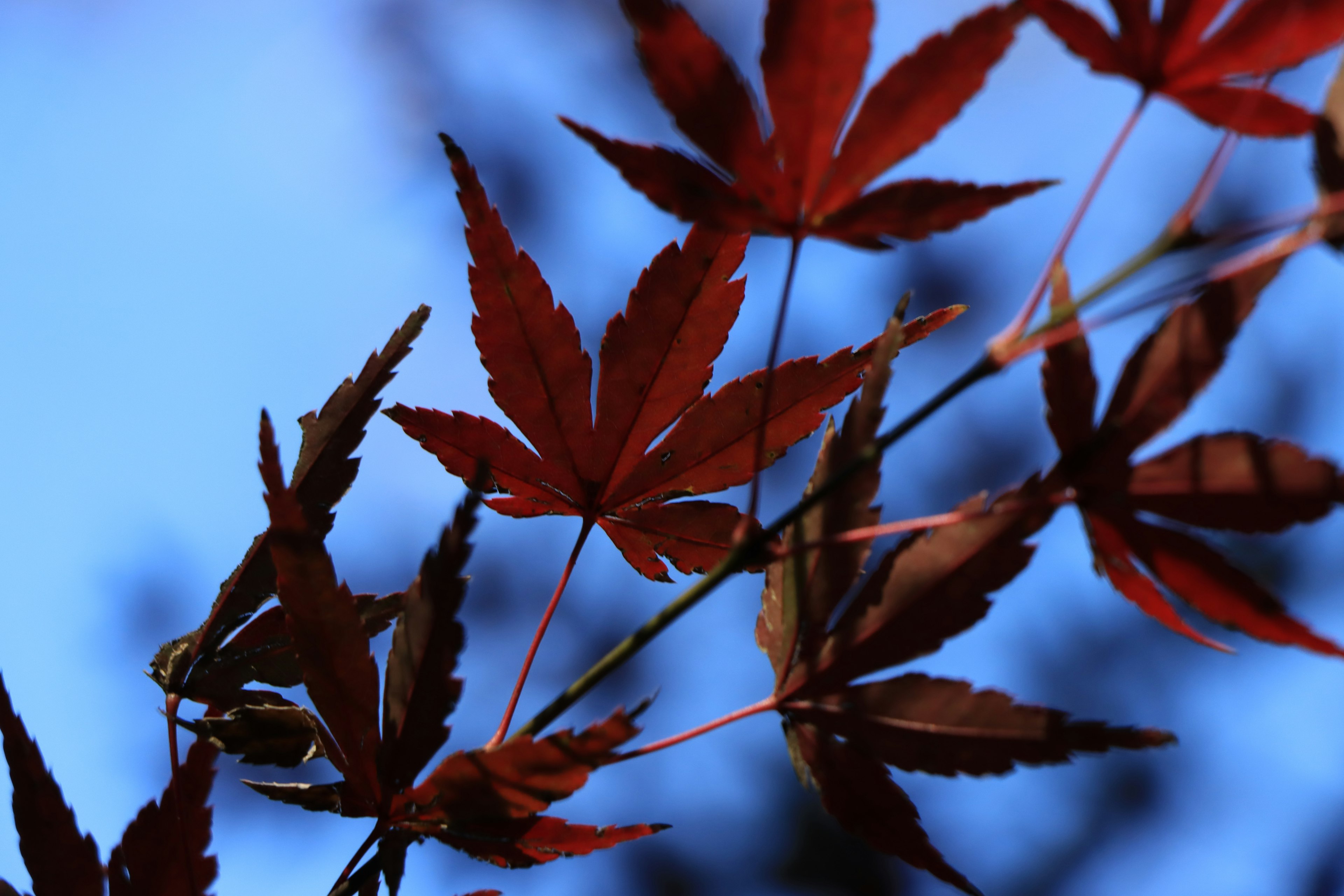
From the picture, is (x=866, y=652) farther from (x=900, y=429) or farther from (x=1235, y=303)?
(x=1235, y=303)

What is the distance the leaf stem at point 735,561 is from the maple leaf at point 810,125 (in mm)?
91

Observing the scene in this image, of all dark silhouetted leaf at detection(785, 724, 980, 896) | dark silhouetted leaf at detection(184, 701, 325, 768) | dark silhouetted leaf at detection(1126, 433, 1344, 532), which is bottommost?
dark silhouetted leaf at detection(785, 724, 980, 896)

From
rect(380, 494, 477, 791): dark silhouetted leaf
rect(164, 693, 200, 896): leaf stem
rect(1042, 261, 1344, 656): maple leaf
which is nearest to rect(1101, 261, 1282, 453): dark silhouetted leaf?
rect(1042, 261, 1344, 656): maple leaf

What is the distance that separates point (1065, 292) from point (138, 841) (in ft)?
2.40

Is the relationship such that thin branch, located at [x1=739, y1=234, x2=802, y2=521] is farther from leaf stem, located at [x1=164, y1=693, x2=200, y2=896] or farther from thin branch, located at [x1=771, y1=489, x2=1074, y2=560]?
leaf stem, located at [x1=164, y1=693, x2=200, y2=896]

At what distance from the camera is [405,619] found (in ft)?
1.64

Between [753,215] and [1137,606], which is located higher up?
[753,215]

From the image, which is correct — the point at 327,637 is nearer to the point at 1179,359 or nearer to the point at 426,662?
the point at 426,662

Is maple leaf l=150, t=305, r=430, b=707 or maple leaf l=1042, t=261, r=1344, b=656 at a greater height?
maple leaf l=150, t=305, r=430, b=707

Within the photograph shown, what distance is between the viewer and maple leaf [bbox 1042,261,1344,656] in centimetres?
46

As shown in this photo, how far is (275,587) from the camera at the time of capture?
62 centimetres

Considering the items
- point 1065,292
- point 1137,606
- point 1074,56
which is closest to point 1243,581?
point 1137,606

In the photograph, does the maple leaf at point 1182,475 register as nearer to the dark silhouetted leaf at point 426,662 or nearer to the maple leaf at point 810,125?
the maple leaf at point 810,125

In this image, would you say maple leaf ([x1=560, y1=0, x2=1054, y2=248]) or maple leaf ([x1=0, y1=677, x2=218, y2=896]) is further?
maple leaf ([x1=0, y1=677, x2=218, y2=896])
